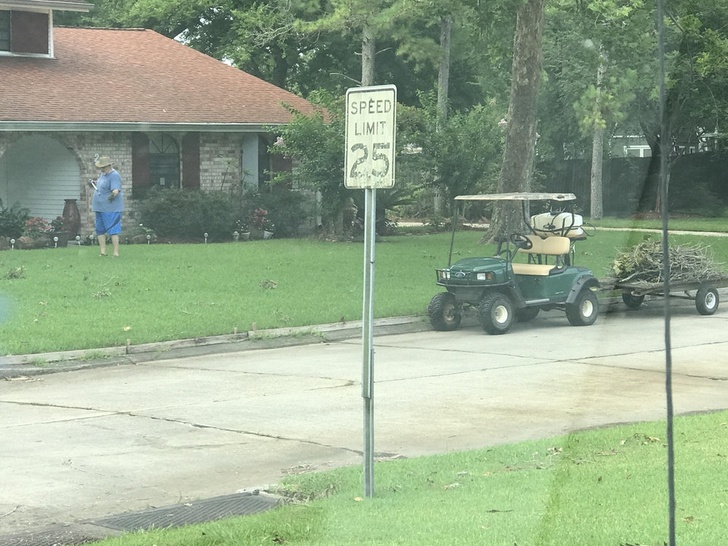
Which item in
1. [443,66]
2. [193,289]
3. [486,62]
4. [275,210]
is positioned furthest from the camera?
[486,62]

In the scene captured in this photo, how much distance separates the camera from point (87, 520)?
24.4 feet

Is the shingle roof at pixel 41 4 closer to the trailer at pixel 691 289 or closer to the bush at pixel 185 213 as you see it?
the bush at pixel 185 213

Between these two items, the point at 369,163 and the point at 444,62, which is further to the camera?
the point at 444,62

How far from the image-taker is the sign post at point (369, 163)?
770 centimetres

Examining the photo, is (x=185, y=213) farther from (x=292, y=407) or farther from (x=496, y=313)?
(x=292, y=407)

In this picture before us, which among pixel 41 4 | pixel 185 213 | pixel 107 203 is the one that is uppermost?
pixel 41 4

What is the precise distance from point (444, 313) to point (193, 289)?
4.28 m

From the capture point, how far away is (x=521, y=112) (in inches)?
1030

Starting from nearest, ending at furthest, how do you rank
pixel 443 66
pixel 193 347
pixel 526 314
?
1. pixel 193 347
2. pixel 526 314
3. pixel 443 66

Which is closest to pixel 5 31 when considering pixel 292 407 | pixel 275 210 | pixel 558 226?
pixel 275 210

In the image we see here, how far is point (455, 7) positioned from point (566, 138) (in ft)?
83.1

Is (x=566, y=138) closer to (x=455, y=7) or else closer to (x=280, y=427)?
(x=455, y=7)

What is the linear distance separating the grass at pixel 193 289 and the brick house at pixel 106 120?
368cm

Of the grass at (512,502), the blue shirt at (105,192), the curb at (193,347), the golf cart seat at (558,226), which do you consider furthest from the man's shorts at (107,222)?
the grass at (512,502)
